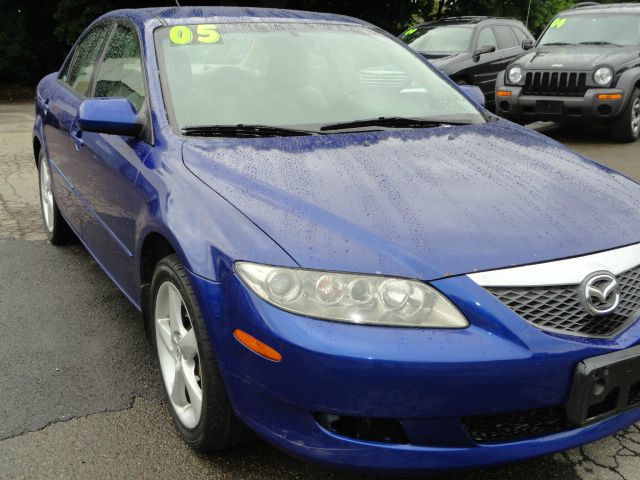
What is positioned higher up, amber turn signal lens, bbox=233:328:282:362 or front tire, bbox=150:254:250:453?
amber turn signal lens, bbox=233:328:282:362

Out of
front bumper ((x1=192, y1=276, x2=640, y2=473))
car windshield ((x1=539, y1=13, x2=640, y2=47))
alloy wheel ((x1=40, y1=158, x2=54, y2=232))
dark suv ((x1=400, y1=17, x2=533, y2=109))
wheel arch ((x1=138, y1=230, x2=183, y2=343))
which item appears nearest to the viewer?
front bumper ((x1=192, y1=276, x2=640, y2=473))

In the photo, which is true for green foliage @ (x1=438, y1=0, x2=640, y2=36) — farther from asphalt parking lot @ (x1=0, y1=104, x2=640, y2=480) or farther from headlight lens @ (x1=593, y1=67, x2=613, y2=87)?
asphalt parking lot @ (x1=0, y1=104, x2=640, y2=480)

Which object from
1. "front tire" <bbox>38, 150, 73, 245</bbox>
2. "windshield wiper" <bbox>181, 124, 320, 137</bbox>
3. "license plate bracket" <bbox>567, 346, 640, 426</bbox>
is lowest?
"front tire" <bbox>38, 150, 73, 245</bbox>

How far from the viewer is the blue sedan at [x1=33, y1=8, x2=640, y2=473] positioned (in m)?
1.91

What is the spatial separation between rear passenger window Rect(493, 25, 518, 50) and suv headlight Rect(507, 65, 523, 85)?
9.96ft

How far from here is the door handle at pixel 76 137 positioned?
368 cm

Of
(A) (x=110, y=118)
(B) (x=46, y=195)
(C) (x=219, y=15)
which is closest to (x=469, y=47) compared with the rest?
(B) (x=46, y=195)

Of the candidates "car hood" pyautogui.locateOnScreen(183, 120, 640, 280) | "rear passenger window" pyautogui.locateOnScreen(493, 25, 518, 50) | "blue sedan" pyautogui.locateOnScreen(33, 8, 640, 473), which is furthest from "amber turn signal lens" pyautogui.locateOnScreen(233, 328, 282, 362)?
"rear passenger window" pyautogui.locateOnScreen(493, 25, 518, 50)

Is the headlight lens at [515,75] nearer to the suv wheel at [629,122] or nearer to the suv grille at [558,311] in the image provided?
the suv wheel at [629,122]

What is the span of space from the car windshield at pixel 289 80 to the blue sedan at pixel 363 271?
0.7 inches

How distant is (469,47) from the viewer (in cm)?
1128

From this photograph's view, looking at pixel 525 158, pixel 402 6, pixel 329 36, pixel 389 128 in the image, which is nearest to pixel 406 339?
pixel 525 158

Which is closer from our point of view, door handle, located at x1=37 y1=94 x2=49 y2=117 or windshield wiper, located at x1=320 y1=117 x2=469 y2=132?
windshield wiper, located at x1=320 y1=117 x2=469 y2=132

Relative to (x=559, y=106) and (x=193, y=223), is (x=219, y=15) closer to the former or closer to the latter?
(x=193, y=223)
